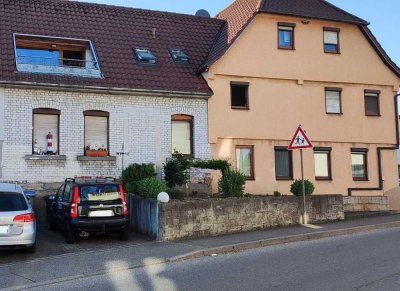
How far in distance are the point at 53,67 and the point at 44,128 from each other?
2214mm

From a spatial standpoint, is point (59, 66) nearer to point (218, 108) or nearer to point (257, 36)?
point (218, 108)

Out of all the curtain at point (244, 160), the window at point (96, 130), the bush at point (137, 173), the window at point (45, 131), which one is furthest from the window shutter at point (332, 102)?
the window at point (45, 131)

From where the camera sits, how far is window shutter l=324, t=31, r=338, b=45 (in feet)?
80.1

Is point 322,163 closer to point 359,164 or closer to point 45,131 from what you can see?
point 359,164

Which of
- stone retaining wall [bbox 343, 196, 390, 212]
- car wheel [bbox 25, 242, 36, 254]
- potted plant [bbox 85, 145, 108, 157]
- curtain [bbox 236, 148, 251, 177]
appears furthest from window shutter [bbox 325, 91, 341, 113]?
car wheel [bbox 25, 242, 36, 254]

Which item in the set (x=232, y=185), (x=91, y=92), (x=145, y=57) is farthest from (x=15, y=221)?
(x=145, y=57)

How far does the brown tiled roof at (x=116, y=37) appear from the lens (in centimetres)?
1978

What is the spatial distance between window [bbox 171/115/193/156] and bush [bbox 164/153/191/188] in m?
1.63

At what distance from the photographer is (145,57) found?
21.6 m

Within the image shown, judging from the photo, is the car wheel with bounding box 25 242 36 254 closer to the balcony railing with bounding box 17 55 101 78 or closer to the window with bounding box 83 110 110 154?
the window with bounding box 83 110 110 154

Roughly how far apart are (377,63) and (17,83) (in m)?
16.0

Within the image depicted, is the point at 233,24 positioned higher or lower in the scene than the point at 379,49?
higher

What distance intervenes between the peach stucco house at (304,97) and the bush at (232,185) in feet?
13.7

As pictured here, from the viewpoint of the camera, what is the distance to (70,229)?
551 inches
